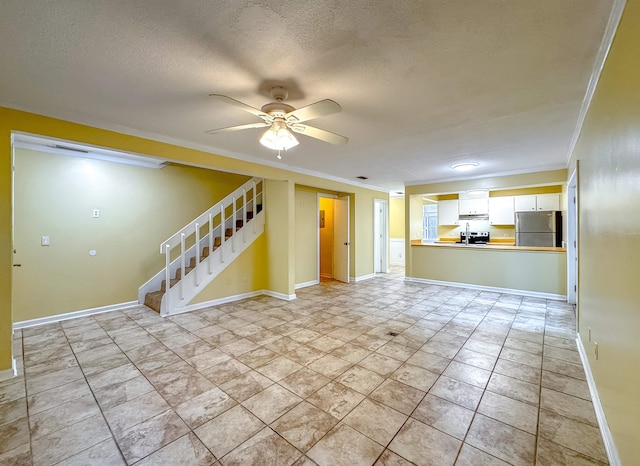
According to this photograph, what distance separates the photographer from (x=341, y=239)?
22.3 ft

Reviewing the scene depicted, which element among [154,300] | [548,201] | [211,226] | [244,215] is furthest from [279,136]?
[548,201]

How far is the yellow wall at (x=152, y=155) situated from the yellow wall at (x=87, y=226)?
1.61m

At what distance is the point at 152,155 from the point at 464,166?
4.94 meters

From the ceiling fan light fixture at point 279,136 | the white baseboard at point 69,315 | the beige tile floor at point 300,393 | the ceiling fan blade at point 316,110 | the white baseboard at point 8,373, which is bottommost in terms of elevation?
the beige tile floor at point 300,393

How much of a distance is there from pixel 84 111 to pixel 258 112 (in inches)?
73.6

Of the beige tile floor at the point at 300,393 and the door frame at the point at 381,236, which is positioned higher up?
the door frame at the point at 381,236

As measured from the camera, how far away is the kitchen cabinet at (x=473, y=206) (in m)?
6.60

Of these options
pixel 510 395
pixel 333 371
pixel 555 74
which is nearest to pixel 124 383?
pixel 333 371

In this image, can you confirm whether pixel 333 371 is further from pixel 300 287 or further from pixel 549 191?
pixel 549 191

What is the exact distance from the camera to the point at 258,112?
2131 millimetres

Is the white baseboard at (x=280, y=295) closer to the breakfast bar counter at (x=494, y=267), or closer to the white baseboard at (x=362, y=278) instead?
the white baseboard at (x=362, y=278)

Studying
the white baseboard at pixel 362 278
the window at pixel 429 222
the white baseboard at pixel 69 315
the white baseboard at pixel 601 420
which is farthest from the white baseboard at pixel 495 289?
the white baseboard at pixel 69 315

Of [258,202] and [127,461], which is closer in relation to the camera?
[127,461]

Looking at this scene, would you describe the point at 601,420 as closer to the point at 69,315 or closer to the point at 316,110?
the point at 316,110
